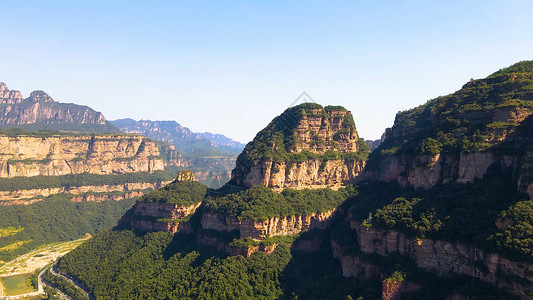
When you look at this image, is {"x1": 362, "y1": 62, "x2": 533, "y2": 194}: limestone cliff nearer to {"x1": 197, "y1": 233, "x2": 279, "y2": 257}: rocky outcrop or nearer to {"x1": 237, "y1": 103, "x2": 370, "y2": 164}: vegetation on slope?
{"x1": 197, "y1": 233, "x2": 279, "y2": 257}: rocky outcrop

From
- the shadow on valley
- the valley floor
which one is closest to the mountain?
the shadow on valley

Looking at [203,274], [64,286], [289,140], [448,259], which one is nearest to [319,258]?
[203,274]

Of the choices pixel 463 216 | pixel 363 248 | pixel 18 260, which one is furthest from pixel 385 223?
pixel 18 260

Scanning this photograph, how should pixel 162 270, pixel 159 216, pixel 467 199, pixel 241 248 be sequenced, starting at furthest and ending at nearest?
1. pixel 159 216
2. pixel 162 270
3. pixel 241 248
4. pixel 467 199

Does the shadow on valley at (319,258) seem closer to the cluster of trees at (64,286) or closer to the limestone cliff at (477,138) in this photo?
the limestone cliff at (477,138)

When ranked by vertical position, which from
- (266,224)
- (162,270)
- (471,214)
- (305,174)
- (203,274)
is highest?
(305,174)

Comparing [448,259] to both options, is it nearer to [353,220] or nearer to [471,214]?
[471,214]

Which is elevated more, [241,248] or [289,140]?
[289,140]

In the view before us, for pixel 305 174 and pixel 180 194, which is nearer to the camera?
pixel 305 174

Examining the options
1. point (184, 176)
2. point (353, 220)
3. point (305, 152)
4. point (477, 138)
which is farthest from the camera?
point (184, 176)
